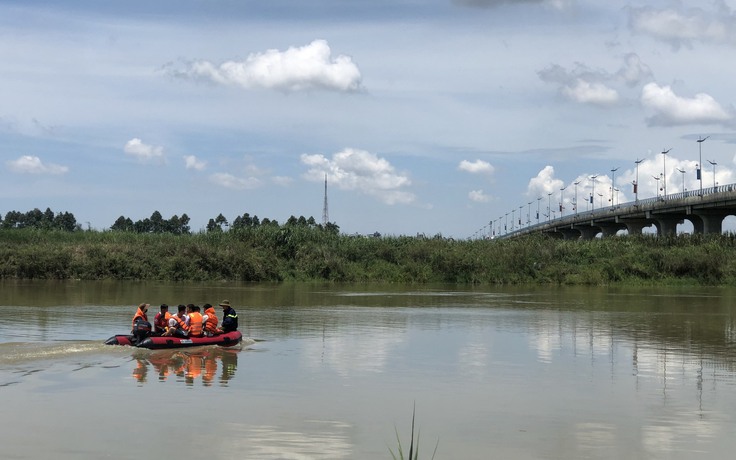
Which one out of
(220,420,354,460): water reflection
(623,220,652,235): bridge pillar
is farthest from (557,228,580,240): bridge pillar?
(220,420,354,460): water reflection

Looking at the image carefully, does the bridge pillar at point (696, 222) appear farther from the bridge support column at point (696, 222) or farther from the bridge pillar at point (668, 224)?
the bridge pillar at point (668, 224)

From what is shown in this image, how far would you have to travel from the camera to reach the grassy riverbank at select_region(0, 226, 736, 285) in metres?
77.9

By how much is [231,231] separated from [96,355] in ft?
196

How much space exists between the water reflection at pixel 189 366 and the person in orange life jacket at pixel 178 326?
23.4 inches

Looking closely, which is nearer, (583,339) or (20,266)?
(583,339)

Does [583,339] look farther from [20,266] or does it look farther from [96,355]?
[20,266]

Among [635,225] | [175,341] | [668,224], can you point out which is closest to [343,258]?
[668,224]

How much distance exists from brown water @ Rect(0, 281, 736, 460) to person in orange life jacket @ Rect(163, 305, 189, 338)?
0.71 metres

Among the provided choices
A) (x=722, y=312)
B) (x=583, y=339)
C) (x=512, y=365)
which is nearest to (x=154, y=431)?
(x=512, y=365)

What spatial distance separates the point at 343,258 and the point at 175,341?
55435 mm

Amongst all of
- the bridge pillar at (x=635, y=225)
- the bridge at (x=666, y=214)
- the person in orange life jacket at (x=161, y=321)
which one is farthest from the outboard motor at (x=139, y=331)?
the bridge pillar at (x=635, y=225)

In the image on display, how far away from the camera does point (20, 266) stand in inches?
2992

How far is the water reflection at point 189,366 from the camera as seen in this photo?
2267 centimetres

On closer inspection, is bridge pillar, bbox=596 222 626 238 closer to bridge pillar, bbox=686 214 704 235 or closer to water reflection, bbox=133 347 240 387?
bridge pillar, bbox=686 214 704 235
